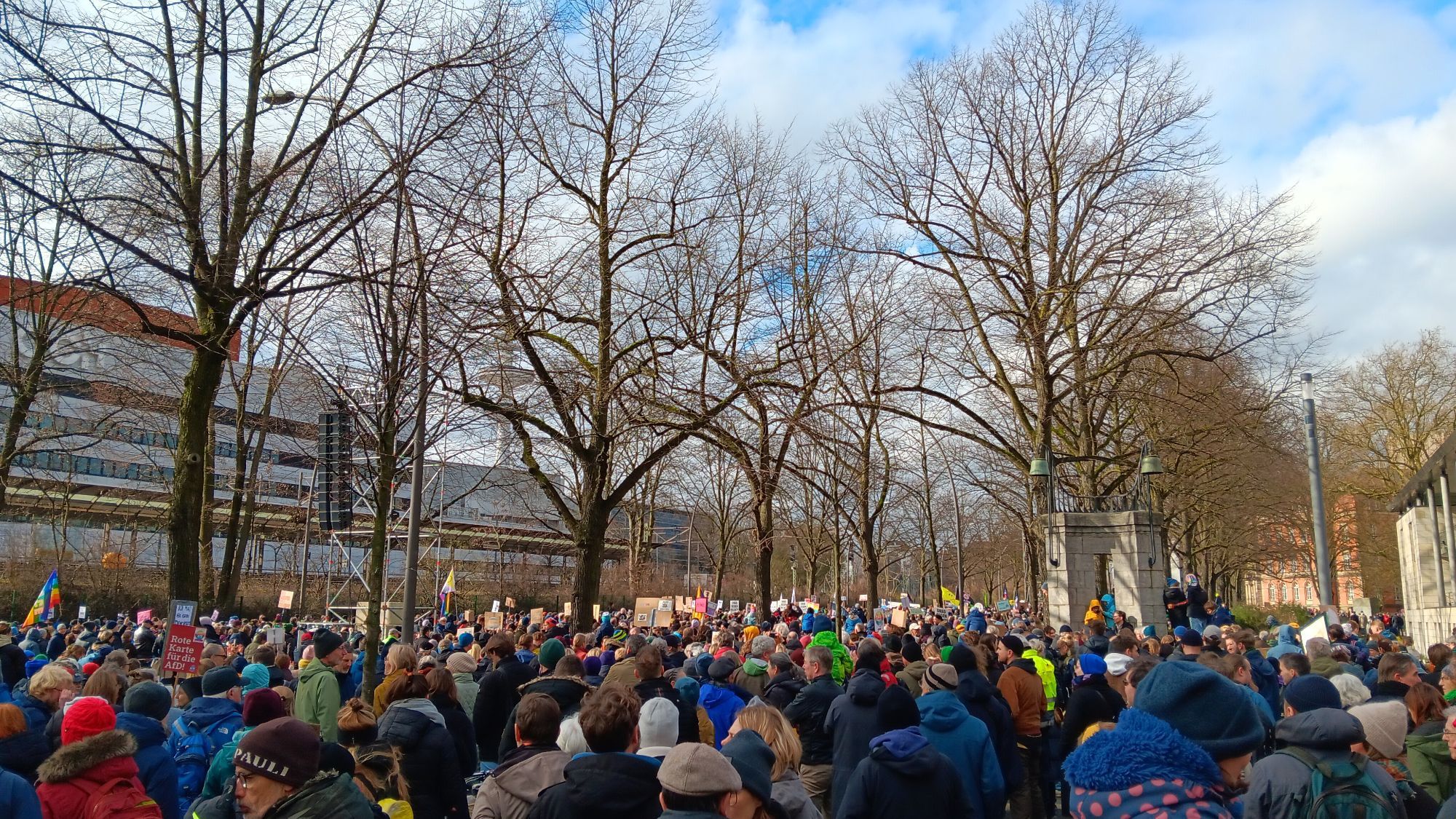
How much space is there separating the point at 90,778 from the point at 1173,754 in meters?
4.35

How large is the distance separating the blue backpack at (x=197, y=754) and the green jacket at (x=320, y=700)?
1.53 metres

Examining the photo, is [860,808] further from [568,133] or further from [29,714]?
[568,133]

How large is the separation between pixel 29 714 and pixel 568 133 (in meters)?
14.7

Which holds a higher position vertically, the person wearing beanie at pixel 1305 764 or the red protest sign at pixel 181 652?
the person wearing beanie at pixel 1305 764

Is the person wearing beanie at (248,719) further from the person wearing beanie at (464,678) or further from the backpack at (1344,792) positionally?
Answer: the backpack at (1344,792)

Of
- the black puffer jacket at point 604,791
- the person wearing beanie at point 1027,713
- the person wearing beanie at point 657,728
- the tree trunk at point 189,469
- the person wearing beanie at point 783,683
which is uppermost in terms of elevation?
the tree trunk at point 189,469

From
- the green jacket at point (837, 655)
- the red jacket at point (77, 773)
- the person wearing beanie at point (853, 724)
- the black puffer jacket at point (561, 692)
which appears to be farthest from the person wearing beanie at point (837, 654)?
the red jacket at point (77, 773)

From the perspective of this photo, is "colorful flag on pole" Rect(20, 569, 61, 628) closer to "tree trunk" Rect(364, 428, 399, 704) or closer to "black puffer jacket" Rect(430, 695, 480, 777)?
"tree trunk" Rect(364, 428, 399, 704)

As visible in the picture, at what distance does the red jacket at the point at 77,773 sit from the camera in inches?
181

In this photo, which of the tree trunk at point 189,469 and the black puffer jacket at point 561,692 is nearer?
the black puffer jacket at point 561,692

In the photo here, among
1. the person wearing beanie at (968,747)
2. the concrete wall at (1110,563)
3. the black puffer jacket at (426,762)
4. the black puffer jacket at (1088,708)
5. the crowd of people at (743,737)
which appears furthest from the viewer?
the concrete wall at (1110,563)

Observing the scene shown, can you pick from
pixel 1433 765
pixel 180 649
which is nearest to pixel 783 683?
pixel 1433 765

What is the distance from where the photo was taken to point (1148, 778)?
2.91 m

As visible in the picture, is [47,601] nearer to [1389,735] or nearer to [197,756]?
[197,756]
